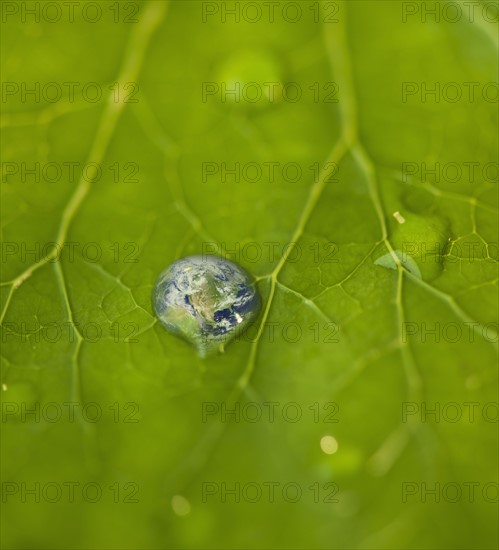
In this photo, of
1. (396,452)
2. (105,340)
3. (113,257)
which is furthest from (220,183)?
(396,452)

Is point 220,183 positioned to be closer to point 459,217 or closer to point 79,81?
point 79,81
